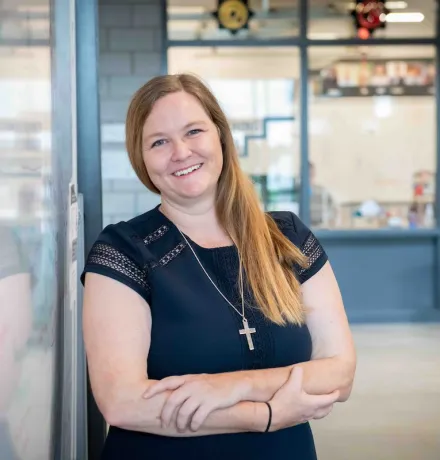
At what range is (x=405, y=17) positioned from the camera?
23.7 ft

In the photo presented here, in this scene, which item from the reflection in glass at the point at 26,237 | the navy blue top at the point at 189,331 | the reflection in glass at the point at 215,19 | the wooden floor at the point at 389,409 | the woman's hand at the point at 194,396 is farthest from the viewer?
the reflection in glass at the point at 215,19

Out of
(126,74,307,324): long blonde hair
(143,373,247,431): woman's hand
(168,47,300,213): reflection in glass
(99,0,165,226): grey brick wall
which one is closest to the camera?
(143,373,247,431): woman's hand

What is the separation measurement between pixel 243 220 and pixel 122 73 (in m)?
5.49

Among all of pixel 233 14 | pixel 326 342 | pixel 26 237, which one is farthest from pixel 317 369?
pixel 233 14

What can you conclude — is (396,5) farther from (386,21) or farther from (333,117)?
(333,117)

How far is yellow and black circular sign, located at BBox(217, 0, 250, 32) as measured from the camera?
6973mm

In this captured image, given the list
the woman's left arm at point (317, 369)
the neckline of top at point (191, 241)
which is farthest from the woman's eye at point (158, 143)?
the woman's left arm at point (317, 369)

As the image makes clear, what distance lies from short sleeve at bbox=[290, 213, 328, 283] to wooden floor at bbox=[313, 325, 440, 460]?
2.25 metres

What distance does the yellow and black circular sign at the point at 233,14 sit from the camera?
275 inches

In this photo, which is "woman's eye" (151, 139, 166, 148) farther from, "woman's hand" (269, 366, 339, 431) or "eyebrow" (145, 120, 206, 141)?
"woman's hand" (269, 366, 339, 431)

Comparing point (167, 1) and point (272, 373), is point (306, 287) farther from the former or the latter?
point (167, 1)

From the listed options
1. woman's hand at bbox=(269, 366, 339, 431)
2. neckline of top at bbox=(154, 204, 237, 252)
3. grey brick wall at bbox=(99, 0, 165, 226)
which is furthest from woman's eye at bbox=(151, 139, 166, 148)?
grey brick wall at bbox=(99, 0, 165, 226)

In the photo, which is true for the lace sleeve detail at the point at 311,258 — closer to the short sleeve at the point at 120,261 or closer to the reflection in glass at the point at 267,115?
the short sleeve at the point at 120,261

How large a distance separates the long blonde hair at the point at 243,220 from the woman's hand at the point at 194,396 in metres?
0.21
